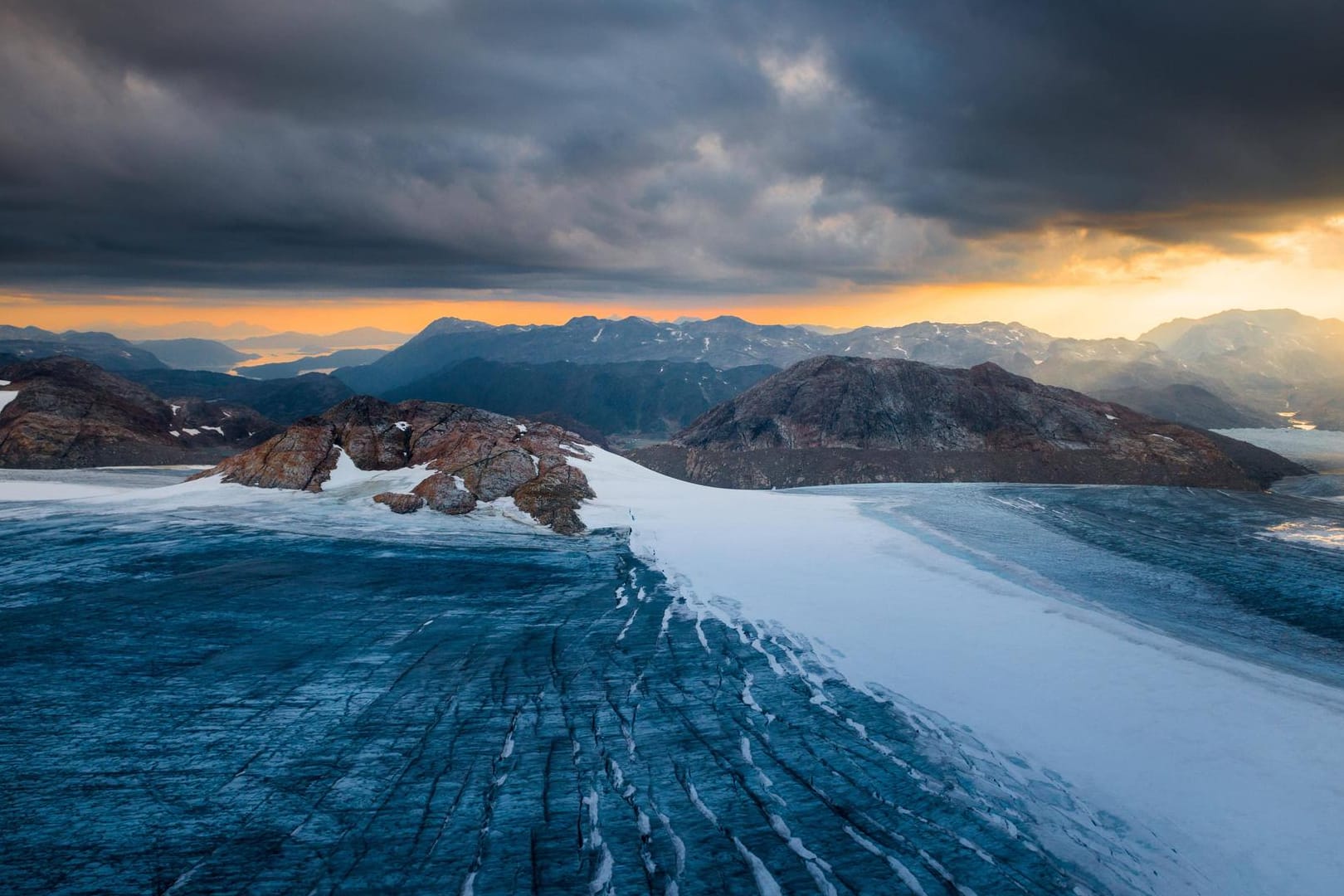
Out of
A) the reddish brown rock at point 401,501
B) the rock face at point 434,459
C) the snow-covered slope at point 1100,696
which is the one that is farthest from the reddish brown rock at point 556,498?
the snow-covered slope at point 1100,696

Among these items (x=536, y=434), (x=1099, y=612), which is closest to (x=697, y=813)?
(x=1099, y=612)

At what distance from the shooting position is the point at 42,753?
35.0 ft

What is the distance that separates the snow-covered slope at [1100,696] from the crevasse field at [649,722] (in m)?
0.08

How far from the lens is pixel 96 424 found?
269 feet

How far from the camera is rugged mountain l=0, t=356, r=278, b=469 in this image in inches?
2980

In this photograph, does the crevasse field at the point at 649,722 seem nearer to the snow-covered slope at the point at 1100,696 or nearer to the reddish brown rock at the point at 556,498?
Result: the snow-covered slope at the point at 1100,696

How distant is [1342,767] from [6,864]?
2138 centimetres

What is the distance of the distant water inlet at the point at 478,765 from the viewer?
835cm

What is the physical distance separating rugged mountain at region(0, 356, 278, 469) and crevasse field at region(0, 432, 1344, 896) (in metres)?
69.8

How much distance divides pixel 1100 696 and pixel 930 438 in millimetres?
91486

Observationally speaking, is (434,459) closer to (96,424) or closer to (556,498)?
(556,498)

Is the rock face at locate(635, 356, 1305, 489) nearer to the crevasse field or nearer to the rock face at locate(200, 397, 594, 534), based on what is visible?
the rock face at locate(200, 397, 594, 534)

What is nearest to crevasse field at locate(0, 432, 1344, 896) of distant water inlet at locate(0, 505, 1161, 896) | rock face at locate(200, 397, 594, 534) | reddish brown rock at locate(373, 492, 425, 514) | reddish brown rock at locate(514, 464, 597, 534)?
distant water inlet at locate(0, 505, 1161, 896)

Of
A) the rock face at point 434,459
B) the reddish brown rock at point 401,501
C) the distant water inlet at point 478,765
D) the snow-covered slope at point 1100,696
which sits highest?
the rock face at point 434,459
